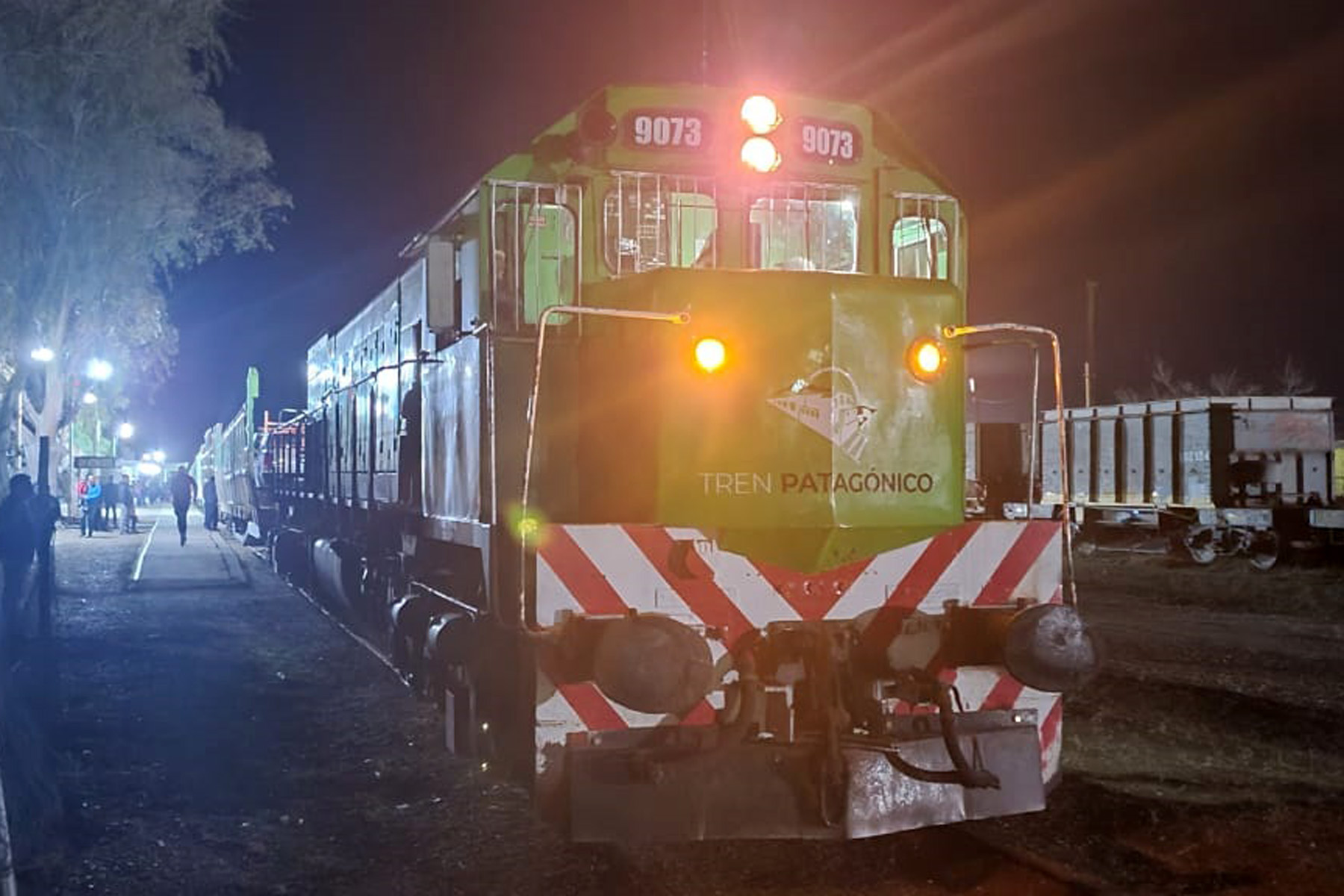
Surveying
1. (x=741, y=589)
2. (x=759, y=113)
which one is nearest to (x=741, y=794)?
(x=741, y=589)

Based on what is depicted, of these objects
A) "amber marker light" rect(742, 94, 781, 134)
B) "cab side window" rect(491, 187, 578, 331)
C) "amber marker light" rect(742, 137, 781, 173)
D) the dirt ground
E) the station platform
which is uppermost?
"amber marker light" rect(742, 94, 781, 134)

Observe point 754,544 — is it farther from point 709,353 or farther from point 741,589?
point 709,353

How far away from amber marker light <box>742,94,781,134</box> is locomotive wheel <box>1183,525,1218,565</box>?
1867 centimetres

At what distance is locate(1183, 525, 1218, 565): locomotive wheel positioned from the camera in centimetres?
2250

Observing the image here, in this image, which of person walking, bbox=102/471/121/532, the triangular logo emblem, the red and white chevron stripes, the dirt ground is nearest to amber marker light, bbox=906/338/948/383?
the triangular logo emblem

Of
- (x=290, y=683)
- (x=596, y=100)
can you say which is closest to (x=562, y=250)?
(x=596, y=100)

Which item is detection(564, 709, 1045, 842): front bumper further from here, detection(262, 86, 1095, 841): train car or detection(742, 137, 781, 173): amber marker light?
detection(742, 137, 781, 173): amber marker light

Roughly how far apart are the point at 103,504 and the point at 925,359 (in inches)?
1470

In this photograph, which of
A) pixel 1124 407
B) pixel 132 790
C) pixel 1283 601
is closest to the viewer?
pixel 132 790

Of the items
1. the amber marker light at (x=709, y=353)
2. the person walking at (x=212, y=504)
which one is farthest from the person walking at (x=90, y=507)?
the amber marker light at (x=709, y=353)

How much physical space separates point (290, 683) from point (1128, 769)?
22.3 feet

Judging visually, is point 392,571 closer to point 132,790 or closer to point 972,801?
point 132,790

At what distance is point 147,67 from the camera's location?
27.3 meters

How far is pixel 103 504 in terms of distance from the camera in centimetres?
3816
